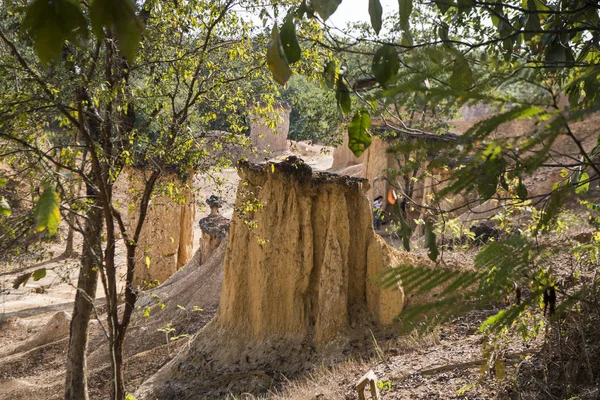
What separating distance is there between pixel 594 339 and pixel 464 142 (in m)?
2.62

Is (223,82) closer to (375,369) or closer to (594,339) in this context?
(375,369)

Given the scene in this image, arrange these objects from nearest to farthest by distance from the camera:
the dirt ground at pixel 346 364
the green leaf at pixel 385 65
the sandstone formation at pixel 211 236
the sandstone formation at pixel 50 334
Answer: the green leaf at pixel 385 65 → the dirt ground at pixel 346 364 → the sandstone formation at pixel 50 334 → the sandstone formation at pixel 211 236

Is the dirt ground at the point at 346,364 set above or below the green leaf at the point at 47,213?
below

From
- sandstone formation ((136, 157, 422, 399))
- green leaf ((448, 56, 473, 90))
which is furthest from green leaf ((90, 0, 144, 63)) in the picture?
sandstone formation ((136, 157, 422, 399))

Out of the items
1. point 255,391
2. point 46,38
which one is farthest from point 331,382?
point 46,38

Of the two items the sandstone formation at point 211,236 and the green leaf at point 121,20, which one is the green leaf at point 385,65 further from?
the sandstone formation at point 211,236

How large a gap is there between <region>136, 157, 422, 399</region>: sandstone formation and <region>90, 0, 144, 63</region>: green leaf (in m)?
6.75

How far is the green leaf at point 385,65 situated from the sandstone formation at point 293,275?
238 inches

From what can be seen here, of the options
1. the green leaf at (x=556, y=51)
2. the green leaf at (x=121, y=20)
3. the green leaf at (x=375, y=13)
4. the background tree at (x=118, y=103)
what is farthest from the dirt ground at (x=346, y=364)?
the green leaf at (x=121, y=20)

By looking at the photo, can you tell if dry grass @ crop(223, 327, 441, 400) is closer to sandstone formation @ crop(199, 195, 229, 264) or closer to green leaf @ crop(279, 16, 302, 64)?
green leaf @ crop(279, 16, 302, 64)

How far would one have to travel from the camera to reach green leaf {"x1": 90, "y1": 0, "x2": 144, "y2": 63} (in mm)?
1059

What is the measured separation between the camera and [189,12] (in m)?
6.20

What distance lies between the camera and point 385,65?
183 cm

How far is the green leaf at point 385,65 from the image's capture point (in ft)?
5.99
